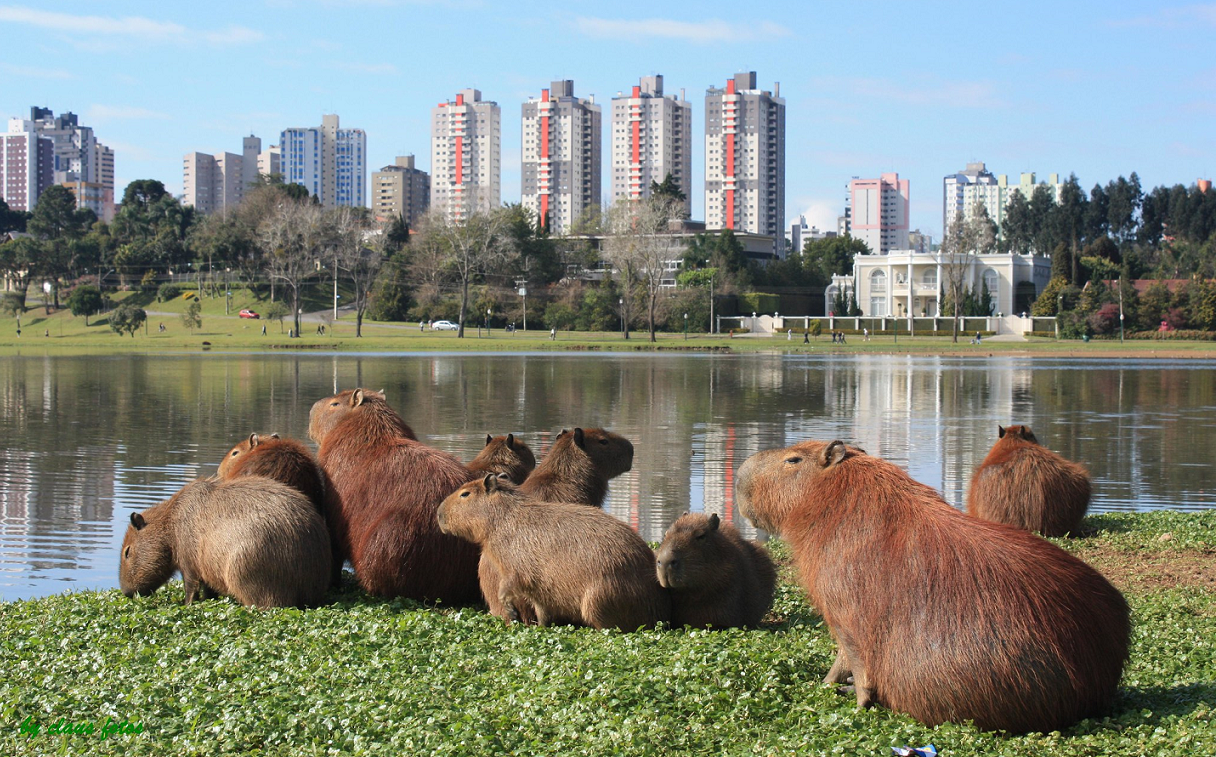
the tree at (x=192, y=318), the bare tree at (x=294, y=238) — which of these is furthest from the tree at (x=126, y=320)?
the bare tree at (x=294, y=238)

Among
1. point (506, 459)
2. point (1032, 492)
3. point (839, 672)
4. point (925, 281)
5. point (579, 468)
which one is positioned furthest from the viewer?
point (925, 281)

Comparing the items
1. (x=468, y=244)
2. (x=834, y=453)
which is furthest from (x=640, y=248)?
(x=834, y=453)

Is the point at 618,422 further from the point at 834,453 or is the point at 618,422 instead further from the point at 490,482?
the point at 834,453

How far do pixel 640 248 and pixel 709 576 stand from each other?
3123 inches

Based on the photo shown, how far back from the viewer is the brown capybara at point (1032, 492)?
926cm

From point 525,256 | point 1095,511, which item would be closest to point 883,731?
point 1095,511

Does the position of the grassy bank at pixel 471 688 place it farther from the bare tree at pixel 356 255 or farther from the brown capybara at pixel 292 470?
the bare tree at pixel 356 255

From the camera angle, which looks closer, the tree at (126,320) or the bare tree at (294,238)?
the tree at (126,320)

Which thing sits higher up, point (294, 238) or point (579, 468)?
point (294, 238)

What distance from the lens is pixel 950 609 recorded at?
4.16 meters

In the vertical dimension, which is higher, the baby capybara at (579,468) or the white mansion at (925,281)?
the white mansion at (925,281)

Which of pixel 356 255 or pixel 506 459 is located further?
pixel 356 255

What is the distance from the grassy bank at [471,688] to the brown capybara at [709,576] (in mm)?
252

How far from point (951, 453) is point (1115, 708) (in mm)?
13062
